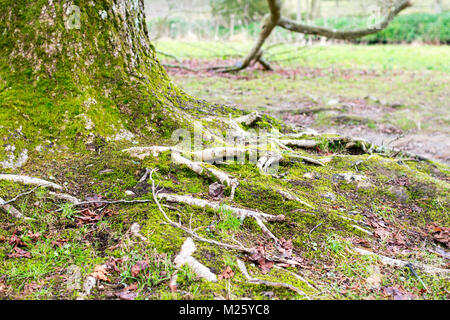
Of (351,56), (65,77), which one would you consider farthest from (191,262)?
(351,56)

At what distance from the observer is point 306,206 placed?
357cm

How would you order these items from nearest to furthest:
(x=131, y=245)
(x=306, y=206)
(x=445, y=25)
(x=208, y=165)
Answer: (x=131, y=245), (x=306, y=206), (x=208, y=165), (x=445, y=25)

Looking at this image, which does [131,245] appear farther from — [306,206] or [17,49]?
[17,49]

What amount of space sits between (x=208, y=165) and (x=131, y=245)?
4.51 feet

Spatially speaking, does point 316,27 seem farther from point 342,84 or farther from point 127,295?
point 127,295

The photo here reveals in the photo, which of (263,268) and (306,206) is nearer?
(263,268)

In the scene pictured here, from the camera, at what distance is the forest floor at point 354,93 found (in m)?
8.52

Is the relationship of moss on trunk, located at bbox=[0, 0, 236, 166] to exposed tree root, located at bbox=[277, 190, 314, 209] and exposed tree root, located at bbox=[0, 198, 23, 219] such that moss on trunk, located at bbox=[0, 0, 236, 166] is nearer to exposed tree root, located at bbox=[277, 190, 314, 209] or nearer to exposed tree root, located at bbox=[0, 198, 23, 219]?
exposed tree root, located at bbox=[0, 198, 23, 219]

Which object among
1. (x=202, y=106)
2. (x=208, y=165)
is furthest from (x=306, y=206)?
(x=202, y=106)

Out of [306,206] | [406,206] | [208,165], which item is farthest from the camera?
[406,206]

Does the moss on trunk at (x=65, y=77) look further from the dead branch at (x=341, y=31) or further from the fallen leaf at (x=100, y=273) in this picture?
the dead branch at (x=341, y=31)

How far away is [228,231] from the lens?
3.07 meters

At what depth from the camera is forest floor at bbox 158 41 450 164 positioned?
852 cm

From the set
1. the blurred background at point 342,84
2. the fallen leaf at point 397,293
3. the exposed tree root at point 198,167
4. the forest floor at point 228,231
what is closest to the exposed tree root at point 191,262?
the forest floor at point 228,231
